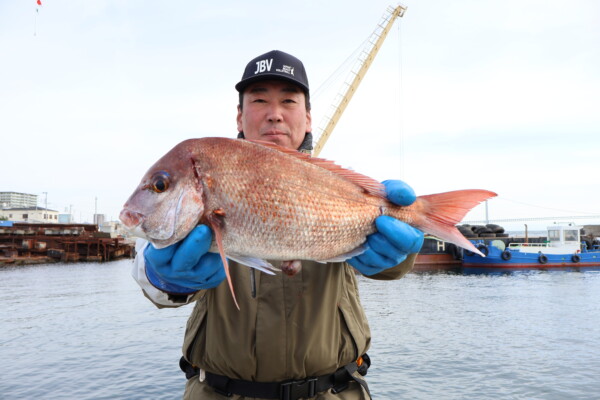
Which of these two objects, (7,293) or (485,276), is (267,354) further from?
(485,276)

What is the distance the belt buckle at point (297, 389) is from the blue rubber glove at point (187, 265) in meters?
0.85

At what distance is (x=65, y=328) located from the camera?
1723cm

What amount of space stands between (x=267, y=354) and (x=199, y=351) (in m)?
0.55

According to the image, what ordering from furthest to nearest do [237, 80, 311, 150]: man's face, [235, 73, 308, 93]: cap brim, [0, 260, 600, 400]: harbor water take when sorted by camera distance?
[0, 260, 600, 400]: harbor water < [237, 80, 311, 150]: man's face < [235, 73, 308, 93]: cap brim

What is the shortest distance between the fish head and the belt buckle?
1256 mm

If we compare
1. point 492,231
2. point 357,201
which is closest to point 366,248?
point 357,201

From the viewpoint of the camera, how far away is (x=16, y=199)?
14600cm

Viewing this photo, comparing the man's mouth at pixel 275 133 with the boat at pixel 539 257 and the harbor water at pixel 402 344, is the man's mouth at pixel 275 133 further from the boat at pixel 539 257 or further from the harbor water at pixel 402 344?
the boat at pixel 539 257

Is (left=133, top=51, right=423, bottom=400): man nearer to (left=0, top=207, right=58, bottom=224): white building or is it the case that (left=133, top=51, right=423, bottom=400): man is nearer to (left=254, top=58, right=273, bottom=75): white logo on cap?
(left=254, top=58, right=273, bottom=75): white logo on cap

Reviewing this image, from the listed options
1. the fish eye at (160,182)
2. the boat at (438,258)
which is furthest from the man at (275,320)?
the boat at (438,258)

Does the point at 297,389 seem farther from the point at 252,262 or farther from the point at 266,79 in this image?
the point at 266,79

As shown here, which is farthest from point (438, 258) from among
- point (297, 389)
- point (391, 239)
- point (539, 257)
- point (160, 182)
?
point (160, 182)

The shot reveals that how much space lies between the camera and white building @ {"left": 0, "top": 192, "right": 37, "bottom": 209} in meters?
138

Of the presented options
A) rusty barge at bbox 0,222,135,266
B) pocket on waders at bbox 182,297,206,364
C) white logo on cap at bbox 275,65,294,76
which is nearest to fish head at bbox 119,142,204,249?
pocket on waders at bbox 182,297,206,364
